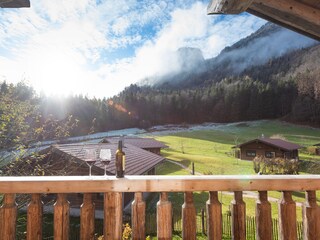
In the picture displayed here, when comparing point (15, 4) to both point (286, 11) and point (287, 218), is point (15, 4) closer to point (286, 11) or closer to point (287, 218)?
point (286, 11)

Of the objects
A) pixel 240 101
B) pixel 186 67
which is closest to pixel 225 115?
pixel 240 101

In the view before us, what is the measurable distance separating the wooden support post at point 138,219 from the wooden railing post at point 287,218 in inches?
39.6

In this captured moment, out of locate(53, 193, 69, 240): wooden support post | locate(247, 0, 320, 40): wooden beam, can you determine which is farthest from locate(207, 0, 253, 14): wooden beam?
locate(53, 193, 69, 240): wooden support post

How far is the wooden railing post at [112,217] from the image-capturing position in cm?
179

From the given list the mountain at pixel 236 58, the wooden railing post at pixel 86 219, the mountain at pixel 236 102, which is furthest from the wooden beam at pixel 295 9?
the mountain at pixel 236 58

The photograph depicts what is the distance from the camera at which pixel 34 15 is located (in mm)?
8031

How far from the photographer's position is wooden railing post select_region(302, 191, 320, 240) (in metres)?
1.84

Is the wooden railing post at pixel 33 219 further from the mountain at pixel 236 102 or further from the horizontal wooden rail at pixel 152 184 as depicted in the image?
the mountain at pixel 236 102

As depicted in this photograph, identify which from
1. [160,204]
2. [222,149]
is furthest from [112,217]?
[222,149]

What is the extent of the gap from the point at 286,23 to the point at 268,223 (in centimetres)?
174

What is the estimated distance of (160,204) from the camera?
1.85 metres

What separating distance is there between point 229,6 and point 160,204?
1.53 m

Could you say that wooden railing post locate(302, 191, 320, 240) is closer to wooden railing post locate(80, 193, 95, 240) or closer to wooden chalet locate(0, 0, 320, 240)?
wooden chalet locate(0, 0, 320, 240)

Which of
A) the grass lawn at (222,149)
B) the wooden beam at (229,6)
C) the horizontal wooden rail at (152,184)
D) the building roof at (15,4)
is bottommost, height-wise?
the grass lawn at (222,149)
